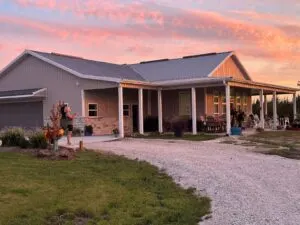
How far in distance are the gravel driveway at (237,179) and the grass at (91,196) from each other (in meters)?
0.46

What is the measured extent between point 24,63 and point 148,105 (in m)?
7.97

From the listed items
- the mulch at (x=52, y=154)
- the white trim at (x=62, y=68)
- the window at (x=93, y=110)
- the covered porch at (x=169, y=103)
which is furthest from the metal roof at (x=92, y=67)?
the mulch at (x=52, y=154)

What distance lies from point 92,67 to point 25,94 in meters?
4.21

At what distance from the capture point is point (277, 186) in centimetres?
977

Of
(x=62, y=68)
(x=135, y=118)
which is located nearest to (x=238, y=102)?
(x=135, y=118)

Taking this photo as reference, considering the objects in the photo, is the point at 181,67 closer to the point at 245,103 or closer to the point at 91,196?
the point at 245,103

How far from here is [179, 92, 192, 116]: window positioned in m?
28.6

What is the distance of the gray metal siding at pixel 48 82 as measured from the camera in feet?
81.4

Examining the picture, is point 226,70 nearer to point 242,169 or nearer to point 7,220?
point 242,169

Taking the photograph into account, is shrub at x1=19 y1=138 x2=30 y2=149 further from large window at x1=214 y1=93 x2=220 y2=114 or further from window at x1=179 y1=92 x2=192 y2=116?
large window at x1=214 y1=93 x2=220 y2=114

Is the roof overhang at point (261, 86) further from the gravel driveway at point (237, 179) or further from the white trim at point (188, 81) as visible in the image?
the gravel driveway at point (237, 179)

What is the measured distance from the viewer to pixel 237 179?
10.5 metres

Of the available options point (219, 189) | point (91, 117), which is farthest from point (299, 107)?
point (219, 189)

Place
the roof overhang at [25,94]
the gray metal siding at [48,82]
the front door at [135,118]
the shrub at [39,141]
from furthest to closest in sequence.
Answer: the front door at [135,118]
the roof overhang at [25,94]
the gray metal siding at [48,82]
the shrub at [39,141]
